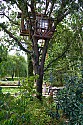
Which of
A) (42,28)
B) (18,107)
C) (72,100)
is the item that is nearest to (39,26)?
(42,28)

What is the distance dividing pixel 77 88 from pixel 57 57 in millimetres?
4373

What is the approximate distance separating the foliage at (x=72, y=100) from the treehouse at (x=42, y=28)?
2832 millimetres

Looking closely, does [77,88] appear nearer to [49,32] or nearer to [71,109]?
[71,109]

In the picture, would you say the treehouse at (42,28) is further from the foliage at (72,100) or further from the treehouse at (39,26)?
the foliage at (72,100)

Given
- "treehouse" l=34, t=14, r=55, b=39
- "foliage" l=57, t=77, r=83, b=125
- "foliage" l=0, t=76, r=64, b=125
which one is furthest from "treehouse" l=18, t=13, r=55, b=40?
"foliage" l=0, t=76, r=64, b=125

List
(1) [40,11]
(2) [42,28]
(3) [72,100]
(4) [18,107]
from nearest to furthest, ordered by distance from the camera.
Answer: (4) [18,107]
(3) [72,100]
(2) [42,28]
(1) [40,11]

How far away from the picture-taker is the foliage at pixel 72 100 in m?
2.85

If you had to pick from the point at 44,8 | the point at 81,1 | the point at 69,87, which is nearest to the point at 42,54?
the point at 44,8

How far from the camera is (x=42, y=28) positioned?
19.1ft

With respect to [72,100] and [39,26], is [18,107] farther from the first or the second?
[39,26]

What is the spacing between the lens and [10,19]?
7.00 meters

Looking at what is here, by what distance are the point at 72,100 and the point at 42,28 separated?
3228mm

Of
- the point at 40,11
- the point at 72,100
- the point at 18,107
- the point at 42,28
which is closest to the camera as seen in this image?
the point at 18,107

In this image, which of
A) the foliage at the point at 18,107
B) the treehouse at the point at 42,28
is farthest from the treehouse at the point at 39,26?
the foliage at the point at 18,107
